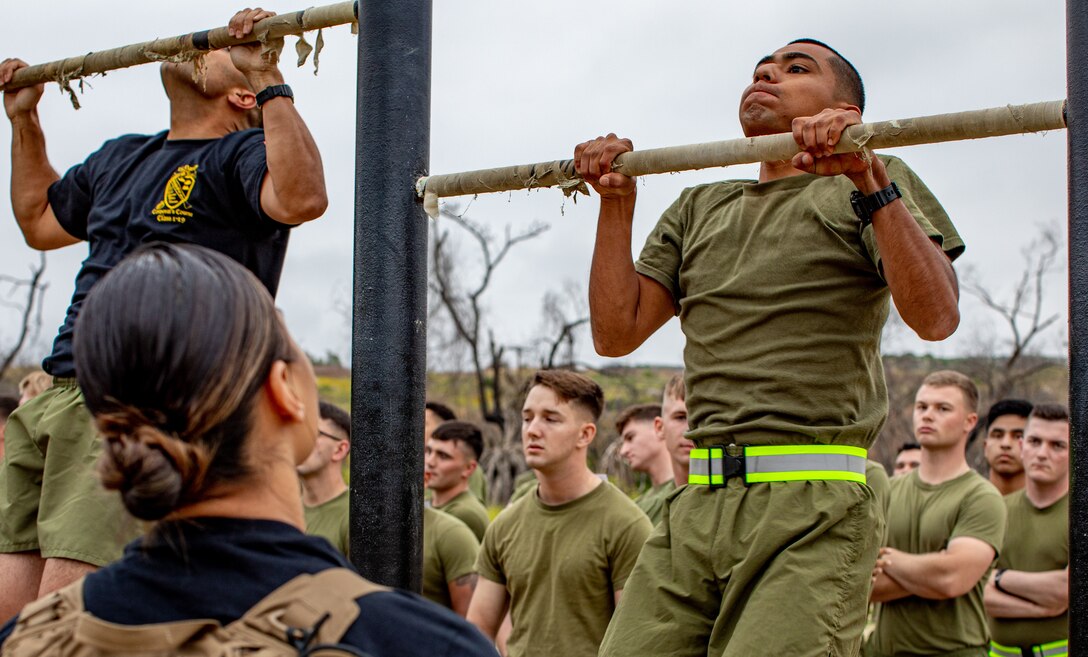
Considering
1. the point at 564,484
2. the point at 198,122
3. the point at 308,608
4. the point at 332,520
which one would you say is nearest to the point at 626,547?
the point at 564,484

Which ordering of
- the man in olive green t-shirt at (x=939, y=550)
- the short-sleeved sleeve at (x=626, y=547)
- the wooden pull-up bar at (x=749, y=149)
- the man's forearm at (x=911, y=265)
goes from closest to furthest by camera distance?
the wooden pull-up bar at (x=749, y=149) → the man's forearm at (x=911, y=265) → the short-sleeved sleeve at (x=626, y=547) → the man in olive green t-shirt at (x=939, y=550)

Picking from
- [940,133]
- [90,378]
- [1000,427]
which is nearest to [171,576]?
[90,378]

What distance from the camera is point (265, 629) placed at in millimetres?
1531

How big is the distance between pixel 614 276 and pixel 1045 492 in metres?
4.03

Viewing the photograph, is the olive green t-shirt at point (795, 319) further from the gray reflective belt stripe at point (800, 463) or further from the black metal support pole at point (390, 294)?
the black metal support pole at point (390, 294)

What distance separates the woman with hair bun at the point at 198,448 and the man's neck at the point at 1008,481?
20.2ft

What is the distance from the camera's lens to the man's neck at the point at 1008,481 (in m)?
7.20

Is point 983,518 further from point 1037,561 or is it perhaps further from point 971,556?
point 1037,561

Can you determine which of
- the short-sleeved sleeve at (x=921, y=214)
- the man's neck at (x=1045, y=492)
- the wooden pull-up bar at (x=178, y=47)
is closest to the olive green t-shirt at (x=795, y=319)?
the short-sleeved sleeve at (x=921, y=214)

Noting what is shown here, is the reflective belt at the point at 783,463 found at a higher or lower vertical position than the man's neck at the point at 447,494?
higher

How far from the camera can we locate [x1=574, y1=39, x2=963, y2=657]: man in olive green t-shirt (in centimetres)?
275

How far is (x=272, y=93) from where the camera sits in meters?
3.27

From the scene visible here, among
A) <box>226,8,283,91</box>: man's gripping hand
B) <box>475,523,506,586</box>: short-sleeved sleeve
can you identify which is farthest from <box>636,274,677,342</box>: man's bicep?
<box>475,523,506,586</box>: short-sleeved sleeve

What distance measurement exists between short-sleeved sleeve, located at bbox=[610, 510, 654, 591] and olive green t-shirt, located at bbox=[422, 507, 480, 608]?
52.4 inches
